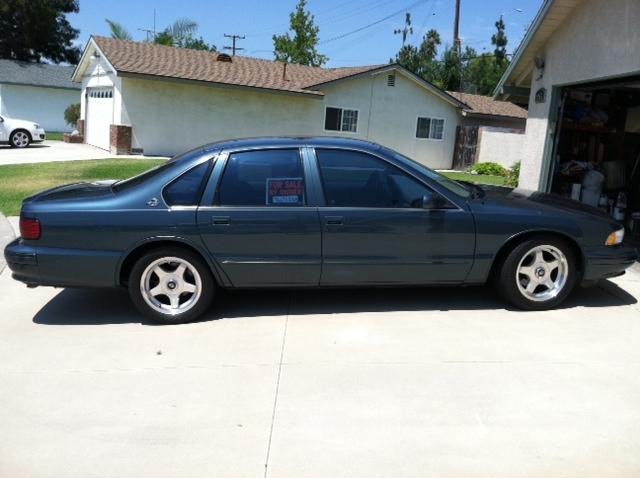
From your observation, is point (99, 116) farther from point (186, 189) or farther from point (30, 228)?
point (186, 189)

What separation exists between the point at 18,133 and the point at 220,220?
70.5ft

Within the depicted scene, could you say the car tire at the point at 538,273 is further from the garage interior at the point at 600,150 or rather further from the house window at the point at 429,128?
the house window at the point at 429,128

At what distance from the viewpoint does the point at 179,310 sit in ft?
17.1

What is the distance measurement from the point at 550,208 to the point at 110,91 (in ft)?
70.4

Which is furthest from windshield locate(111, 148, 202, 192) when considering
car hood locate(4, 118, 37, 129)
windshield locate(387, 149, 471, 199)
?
car hood locate(4, 118, 37, 129)

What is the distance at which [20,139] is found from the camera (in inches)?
923

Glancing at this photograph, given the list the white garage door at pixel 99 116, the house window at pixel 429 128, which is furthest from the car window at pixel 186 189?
the house window at pixel 429 128

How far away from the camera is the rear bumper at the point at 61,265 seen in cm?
504

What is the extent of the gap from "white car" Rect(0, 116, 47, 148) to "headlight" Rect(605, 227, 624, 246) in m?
23.0

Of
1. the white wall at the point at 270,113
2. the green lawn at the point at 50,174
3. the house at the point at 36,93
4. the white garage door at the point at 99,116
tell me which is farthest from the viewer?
the house at the point at 36,93

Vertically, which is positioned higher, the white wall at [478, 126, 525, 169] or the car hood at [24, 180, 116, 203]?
the white wall at [478, 126, 525, 169]

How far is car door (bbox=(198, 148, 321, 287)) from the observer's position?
510 centimetres

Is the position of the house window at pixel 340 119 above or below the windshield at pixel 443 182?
above

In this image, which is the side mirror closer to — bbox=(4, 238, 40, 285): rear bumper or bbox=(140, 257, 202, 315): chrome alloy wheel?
bbox=(140, 257, 202, 315): chrome alloy wheel
